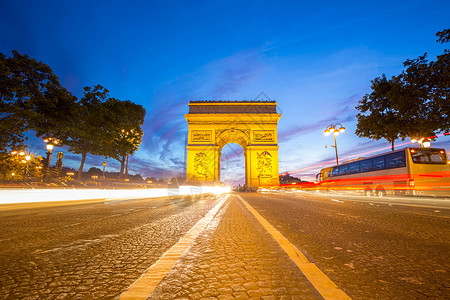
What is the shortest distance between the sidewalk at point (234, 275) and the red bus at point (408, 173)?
17339mm

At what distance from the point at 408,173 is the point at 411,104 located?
473 centimetres

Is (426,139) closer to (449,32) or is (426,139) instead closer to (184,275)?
(449,32)

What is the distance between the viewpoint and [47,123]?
17.2m

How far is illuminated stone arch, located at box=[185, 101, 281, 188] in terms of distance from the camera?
129ft

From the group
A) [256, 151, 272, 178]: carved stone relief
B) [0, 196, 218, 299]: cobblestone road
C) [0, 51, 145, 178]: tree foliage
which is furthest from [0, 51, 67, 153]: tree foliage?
[256, 151, 272, 178]: carved stone relief

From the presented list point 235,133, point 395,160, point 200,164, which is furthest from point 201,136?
point 395,160

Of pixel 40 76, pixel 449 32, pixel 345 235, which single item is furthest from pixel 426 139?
pixel 40 76

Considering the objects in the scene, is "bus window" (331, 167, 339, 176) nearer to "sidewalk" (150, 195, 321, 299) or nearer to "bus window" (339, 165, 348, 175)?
"bus window" (339, 165, 348, 175)

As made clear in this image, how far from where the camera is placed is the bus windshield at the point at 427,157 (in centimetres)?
1469

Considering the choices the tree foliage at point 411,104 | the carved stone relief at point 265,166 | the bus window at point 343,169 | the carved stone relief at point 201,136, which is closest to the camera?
the tree foliage at point 411,104

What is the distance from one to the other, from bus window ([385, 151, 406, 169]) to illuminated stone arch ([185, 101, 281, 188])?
2286 centimetres

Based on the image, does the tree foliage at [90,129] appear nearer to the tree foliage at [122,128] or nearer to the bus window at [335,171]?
the tree foliage at [122,128]

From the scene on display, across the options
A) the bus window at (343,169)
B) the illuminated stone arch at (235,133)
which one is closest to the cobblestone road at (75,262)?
the bus window at (343,169)

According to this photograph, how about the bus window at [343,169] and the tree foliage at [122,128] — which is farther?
the tree foliage at [122,128]
